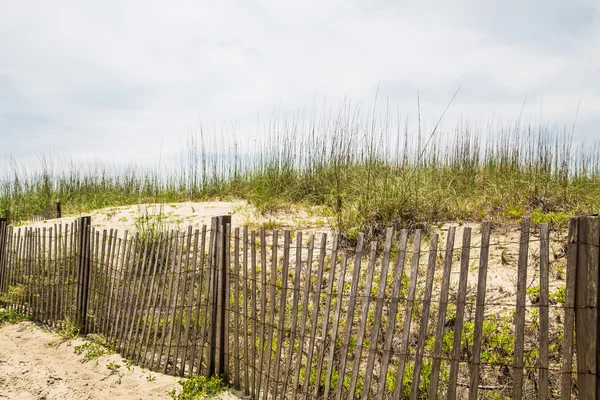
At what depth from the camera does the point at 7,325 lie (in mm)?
6805

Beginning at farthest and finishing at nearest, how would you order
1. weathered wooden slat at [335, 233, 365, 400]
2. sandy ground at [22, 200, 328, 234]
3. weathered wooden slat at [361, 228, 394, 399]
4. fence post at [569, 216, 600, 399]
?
sandy ground at [22, 200, 328, 234]
weathered wooden slat at [335, 233, 365, 400]
weathered wooden slat at [361, 228, 394, 399]
fence post at [569, 216, 600, 399]

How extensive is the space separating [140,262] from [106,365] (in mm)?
1057

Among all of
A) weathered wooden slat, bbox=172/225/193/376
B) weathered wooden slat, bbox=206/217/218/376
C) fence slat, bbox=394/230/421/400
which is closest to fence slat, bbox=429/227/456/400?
fence slat, bbox=394/230/421/400

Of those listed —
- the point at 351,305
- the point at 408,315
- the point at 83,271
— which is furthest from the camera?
the point at 83,271

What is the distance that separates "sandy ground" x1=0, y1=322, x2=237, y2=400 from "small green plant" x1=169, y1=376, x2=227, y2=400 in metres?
0.09

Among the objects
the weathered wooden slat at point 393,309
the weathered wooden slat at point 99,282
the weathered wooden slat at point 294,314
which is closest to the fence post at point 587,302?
the weathered wooden slat at point 393,309

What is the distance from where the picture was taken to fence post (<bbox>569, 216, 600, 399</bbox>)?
7.64 feet

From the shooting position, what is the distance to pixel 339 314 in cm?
325

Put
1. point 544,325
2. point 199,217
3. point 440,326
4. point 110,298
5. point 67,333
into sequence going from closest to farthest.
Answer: point 544,325, point 440,326, point 110,298, point 67,333, point 199,217

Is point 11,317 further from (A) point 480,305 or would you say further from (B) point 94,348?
(A) point 480,305

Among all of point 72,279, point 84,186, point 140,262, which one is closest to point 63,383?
point 140,262

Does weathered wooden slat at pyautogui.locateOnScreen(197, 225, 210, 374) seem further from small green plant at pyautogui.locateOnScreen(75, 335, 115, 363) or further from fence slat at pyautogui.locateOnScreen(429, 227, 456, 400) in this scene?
fence slat at pyautogui.locateOnScreen(429, 227, 456, 400)

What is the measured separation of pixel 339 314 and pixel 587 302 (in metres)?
1.45

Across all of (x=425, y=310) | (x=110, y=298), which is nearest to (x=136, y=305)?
(x=110, y=298)
